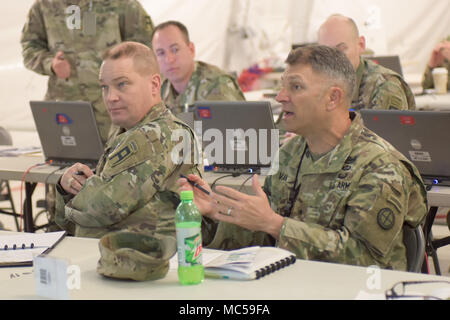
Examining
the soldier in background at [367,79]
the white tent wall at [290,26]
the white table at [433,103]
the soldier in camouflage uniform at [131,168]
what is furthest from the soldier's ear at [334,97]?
the white tent wall at [290,26]

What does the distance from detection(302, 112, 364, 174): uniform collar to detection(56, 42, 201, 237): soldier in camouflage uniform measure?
0.53m

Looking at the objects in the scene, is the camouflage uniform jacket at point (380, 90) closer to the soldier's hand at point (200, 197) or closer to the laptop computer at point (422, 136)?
the laptop computer at point (422, 136)

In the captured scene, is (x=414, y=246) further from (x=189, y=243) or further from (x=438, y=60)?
(x=438, y=60)

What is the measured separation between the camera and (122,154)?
8.27ft

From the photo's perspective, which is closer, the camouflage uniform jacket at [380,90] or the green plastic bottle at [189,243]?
the green plastic bottle at [189,243]

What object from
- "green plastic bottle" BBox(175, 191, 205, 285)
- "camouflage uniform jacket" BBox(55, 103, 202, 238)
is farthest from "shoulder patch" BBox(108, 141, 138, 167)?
"green plastic bottle" BBox(175, 191, 205, 285)

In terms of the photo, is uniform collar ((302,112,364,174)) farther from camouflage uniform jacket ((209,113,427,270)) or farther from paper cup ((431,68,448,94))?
paper cup ((431,68,448,94))

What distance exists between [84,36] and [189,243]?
3025 millimetres

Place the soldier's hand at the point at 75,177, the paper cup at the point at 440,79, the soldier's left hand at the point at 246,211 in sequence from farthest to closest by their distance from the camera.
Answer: the paper cup at the point at 440,79 → the soldier's hand at the point at 75,177 → the soldier's left hand at the point at 246,211

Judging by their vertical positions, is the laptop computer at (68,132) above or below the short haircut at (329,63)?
below

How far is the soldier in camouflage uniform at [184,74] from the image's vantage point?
427cm
